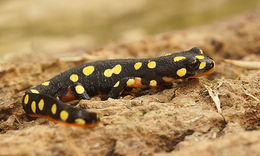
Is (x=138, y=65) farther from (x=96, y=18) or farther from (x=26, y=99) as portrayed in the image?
(x=96, y=18)

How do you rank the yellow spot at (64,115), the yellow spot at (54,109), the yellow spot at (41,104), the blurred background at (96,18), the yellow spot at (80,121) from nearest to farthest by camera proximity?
the yellow spot at (80,121) < the yellow spot at (64,115) < the yellow spot at (54,109) < the yellow spot at (41,104) < the blurred background at (96,18)

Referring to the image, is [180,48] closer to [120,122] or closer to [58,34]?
[120,122]

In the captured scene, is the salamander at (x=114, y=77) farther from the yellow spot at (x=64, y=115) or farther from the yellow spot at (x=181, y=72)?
the yellow spot at (x=64, y=115)

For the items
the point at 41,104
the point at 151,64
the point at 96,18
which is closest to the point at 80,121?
the point at 41,104

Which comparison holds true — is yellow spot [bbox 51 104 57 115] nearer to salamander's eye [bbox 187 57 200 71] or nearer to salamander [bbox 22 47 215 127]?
salamander [bbox 22 47 215 127]

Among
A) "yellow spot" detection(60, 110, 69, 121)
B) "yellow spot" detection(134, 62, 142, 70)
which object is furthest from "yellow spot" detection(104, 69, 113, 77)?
"yellow spot" detection(60, 110, 69, 121)

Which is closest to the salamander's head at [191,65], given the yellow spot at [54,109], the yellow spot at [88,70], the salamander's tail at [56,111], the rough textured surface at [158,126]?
the rough textured surface at [158,126]
